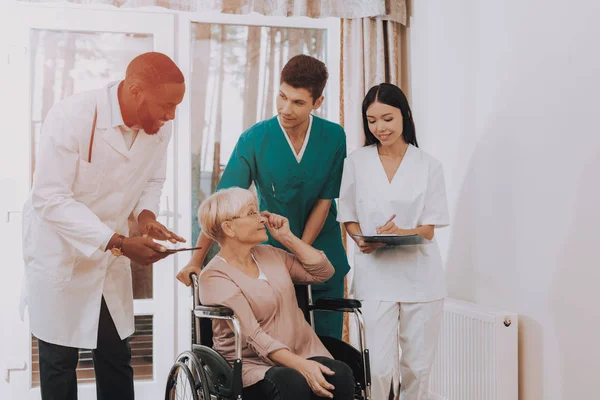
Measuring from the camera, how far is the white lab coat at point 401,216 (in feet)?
7.99

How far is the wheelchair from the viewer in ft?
6.23

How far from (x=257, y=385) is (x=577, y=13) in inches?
62.5

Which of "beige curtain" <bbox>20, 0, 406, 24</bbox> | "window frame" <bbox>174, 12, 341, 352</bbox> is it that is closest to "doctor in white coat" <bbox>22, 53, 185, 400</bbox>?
"window frame" <bbox>174, 12, 341, 352</bbox>

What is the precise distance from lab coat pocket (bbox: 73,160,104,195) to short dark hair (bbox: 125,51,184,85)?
0.35 metres

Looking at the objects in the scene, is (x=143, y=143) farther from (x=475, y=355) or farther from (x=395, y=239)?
(x=475, y=355)

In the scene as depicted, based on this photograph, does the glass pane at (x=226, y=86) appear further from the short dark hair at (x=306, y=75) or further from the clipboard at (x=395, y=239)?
the clipboard at (x=395, y=239)

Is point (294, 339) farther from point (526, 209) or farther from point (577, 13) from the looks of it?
point (577, 13)

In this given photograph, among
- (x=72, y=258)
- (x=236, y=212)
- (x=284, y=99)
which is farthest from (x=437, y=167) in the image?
(x=72, y=258)

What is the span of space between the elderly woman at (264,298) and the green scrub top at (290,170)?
0.31 m

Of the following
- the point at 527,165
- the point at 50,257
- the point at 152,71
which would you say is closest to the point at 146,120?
the point at 152,71

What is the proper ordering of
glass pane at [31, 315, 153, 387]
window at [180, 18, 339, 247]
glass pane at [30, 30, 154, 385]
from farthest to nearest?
window at [180, 18, 339, 247] → glass pane at [31, 315, 153, 387] → glass pane at [30, 30, 154, 385]

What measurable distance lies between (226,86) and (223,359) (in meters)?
→ 1.80

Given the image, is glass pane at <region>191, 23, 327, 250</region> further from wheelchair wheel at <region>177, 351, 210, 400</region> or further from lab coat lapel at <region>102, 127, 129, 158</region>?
wheelchair wheel at <region>177, 351, 210, 400</region>

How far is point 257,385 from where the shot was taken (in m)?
1.95
